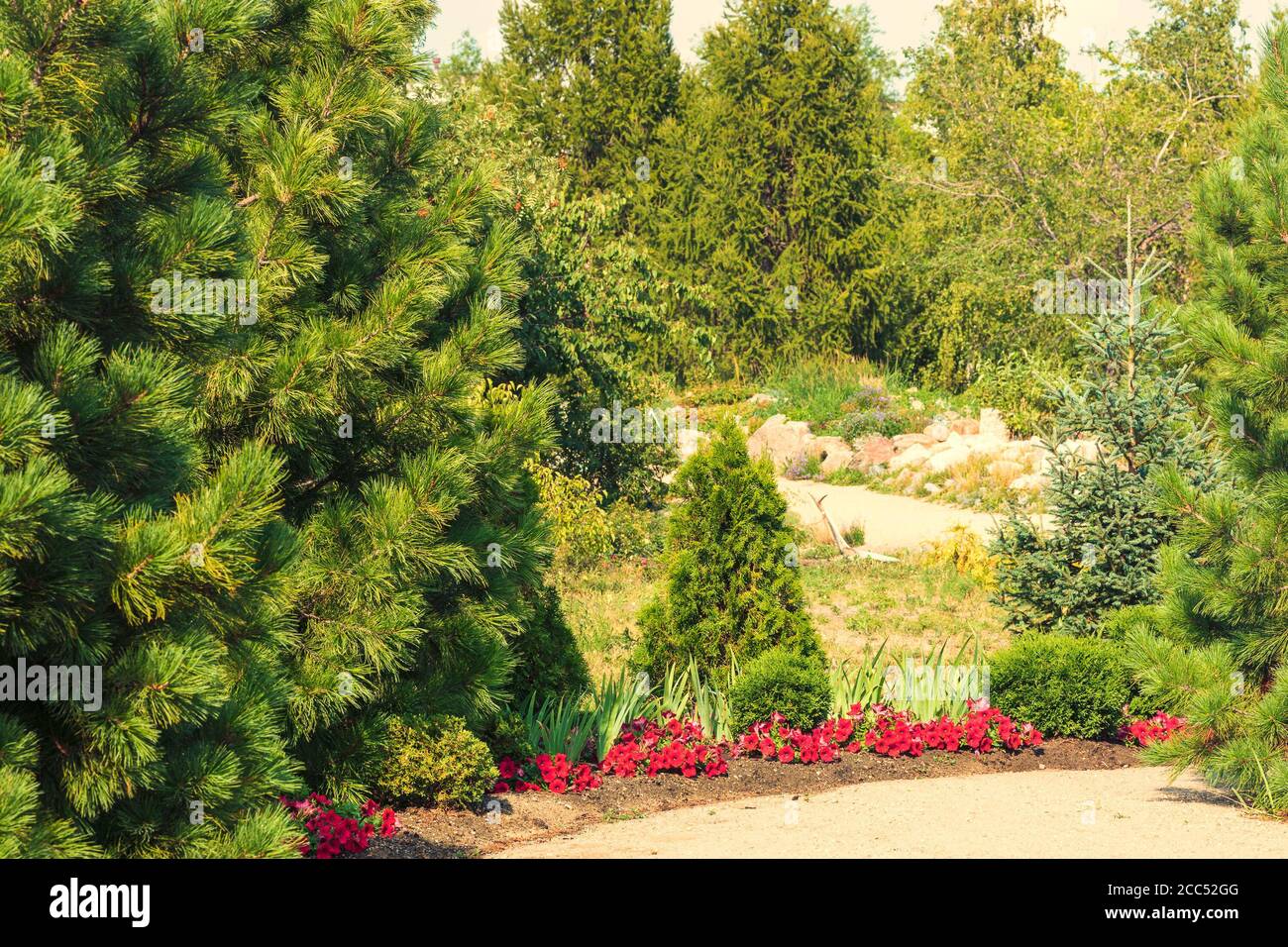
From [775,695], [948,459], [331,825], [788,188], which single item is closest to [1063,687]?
[775,695]

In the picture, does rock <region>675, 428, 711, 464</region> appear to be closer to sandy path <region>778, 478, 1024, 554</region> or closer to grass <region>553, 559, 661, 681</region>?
sandy path <region>778, 478, 1024, 554</region>

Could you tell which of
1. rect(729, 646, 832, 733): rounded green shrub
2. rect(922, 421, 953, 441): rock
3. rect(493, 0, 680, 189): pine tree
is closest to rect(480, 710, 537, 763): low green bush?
rect(729, 646, 832, 733): rounded green shrub

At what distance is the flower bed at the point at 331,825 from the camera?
205 inches

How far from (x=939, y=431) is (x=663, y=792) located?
629 inches

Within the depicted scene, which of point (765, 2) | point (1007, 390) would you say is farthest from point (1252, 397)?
point (765, 2)

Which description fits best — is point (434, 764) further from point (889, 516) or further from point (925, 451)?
point (925, 451)

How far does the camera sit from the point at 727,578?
8.15 m

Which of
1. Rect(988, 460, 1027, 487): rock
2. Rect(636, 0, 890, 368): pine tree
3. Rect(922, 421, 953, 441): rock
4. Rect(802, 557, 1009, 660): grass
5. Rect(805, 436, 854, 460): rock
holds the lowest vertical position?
Rect(802, 557, 1009, 660): grass

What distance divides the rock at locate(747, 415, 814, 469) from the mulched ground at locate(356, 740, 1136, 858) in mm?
14076

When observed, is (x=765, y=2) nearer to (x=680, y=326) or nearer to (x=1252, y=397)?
(x=680, y=326)

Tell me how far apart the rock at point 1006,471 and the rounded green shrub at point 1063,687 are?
10.4 m

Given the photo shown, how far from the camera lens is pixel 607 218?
1712 centimetres

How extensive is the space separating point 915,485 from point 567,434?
634 centimetres

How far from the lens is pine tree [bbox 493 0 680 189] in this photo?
28.8 m
